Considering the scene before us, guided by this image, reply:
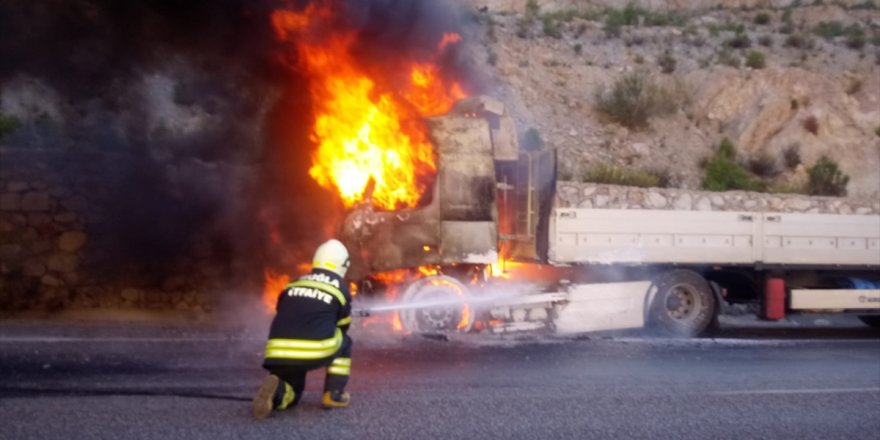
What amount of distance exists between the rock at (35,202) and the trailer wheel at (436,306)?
7.16 metres

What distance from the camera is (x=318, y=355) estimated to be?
22.6ft

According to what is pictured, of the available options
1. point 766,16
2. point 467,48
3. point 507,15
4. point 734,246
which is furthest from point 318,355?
point 766,16

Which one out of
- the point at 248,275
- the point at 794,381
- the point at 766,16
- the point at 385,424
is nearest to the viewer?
the point at 385,424

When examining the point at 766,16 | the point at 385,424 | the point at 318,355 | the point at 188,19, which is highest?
the point at 766,16

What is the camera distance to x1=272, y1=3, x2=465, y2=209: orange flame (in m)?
11.8

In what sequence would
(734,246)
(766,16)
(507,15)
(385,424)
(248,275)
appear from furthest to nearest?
(766,16)
(507,15)
(248,275)
(734,246)
(385,424)

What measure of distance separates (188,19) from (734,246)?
899 cm

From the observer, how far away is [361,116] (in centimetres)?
1236

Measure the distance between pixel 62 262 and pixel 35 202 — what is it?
1.13 metres

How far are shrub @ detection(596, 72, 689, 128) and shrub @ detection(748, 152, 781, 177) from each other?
3217mm

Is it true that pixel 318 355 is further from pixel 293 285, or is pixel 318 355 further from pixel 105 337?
pixel 105 337

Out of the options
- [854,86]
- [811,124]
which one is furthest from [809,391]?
[854,86]

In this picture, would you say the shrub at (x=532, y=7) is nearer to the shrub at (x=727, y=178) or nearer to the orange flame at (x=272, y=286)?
the shrub at (x=727, y=178)

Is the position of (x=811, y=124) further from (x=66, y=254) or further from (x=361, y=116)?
(x=66, y=254)
